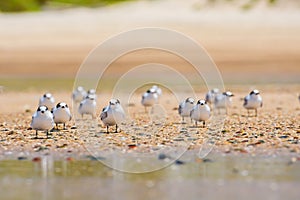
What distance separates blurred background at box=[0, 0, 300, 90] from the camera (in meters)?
41.5

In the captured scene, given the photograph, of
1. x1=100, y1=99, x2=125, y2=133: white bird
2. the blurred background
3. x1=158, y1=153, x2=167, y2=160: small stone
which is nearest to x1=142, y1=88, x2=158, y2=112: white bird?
x1=100, y1=99, x2=125, y2=133: white bird

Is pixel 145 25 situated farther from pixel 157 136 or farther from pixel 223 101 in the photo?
pixel 157 136

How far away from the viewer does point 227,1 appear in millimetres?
79938

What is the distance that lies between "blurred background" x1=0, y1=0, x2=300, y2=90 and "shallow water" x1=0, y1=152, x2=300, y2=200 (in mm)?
20227

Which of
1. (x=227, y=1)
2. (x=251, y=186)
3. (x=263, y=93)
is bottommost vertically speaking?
(x=251, y=186)

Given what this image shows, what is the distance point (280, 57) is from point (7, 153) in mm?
31141

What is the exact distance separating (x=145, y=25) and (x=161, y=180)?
53315 mm

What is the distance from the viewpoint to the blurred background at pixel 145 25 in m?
41.5

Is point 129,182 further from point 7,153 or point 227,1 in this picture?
point 227,1

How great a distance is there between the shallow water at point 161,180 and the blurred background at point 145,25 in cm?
2023

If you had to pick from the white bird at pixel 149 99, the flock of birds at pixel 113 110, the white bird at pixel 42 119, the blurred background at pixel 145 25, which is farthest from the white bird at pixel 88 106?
the blurred background at pixel 145 25

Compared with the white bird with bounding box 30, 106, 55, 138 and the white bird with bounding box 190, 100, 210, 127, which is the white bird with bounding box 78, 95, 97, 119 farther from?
the white bird with bounding box 30, 106, 55, 138

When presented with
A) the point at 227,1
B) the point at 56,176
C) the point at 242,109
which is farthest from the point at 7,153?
the point at 227,1

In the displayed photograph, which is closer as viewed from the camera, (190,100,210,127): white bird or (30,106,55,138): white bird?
(30,106,55,138): white bird
